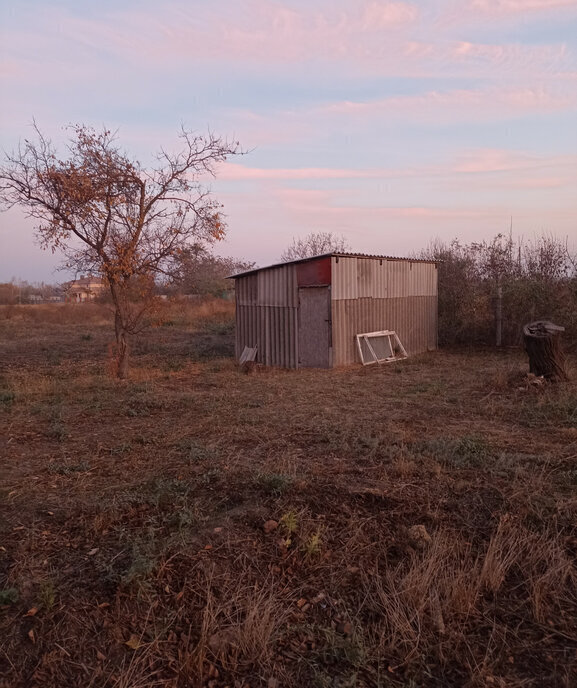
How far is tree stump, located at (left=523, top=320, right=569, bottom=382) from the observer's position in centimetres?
1016

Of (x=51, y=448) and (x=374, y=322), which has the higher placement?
(x=374, y=322)

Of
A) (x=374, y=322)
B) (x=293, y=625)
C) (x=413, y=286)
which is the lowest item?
(x=293, y=625)

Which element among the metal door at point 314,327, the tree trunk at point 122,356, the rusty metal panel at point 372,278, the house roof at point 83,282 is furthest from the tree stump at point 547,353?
the house roof at point 83,282

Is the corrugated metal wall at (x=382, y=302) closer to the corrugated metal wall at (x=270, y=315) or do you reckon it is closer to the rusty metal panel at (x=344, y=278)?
the rusty metal panel at (x=344, y=278)

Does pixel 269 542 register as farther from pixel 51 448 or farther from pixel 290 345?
pixel 290 345

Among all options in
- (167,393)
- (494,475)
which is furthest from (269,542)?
(167,393)

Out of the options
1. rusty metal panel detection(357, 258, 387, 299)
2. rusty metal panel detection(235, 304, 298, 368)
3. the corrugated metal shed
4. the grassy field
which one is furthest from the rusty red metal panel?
the grassy field

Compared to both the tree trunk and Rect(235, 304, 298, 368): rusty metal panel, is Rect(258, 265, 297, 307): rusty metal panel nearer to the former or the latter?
Rect(235, 304, 298, 368): rusty metal panel

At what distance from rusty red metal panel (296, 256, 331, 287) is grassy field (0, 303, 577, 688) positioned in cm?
639

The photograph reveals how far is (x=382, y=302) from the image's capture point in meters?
15.8

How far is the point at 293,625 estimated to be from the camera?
10.1ft

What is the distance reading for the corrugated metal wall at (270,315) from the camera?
14383 mm

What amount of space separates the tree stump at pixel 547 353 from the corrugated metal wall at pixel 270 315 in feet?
19.9

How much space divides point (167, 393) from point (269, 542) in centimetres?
681
